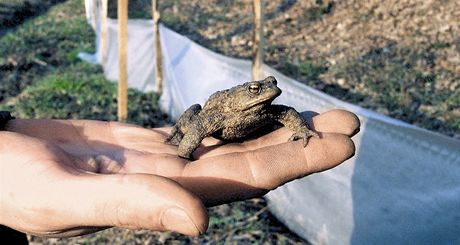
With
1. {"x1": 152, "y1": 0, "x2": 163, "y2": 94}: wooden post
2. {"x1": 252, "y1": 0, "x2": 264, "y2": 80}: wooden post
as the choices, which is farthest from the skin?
{"x1": 152, "y1": 0, "x2": 163, "y2": 94}: wooden post

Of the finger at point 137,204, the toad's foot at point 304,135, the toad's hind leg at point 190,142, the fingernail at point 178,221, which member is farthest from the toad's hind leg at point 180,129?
the fingernail at point 178,221

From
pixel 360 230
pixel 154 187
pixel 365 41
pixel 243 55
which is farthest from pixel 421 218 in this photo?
pixel 243 55

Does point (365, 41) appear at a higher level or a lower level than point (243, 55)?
higher

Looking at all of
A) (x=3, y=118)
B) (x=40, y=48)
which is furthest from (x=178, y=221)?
(x=40, y=48)

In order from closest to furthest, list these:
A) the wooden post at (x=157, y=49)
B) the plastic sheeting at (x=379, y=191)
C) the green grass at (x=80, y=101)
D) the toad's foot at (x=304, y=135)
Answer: the toad's foot at (x=304, y=135), the plastic sheeting at (x=379, y=191), the green grass at (x=80, y=101), the wooden post at (x=157, y=49)

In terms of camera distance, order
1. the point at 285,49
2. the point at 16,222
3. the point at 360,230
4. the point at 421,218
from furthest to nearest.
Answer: the point at 285,49, the point at 360,230, the point at 421,218, the point at 16,222

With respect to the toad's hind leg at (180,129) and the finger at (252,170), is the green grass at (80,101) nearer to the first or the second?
the toad's hind leg at (180,129)

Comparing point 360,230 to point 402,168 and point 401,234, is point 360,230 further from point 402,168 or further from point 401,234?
point 402,168
